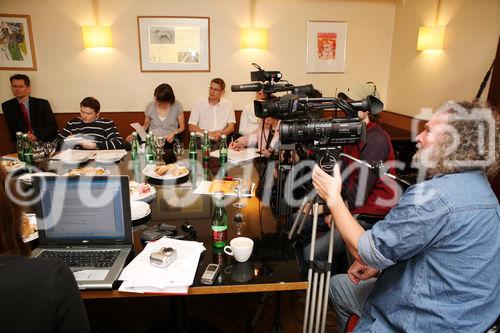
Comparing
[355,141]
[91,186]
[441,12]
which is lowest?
[91,186]

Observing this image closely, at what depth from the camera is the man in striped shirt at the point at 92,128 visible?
2.95m

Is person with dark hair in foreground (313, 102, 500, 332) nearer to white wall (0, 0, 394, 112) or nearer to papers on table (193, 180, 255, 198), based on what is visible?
papers on table (193, 180, 255, 198)

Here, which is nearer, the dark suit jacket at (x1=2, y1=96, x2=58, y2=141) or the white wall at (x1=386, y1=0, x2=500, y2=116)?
the white wall at (x1=386, y1=0, x2=500, y2=116)

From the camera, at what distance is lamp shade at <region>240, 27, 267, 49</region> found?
4.12 metres

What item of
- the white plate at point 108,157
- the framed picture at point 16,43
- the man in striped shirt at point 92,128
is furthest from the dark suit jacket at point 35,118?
the white plate at point 108,157

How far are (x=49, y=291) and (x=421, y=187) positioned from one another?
1.01 m

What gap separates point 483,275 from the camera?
3.25 ft

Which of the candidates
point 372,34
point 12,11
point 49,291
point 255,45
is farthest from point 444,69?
point 12,11

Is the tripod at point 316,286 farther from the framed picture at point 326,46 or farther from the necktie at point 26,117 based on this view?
the necktie at point 26,117

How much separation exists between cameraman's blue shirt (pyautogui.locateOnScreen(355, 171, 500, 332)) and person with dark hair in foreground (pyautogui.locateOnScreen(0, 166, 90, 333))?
0.83m

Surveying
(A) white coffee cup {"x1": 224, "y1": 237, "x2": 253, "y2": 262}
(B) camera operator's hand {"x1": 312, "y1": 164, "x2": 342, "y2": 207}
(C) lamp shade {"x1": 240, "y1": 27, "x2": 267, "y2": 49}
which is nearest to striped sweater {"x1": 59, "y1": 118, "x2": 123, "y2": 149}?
(C) lamp shade {"x1": 240, "y1": 27, "x2": 267, "y2": 49}

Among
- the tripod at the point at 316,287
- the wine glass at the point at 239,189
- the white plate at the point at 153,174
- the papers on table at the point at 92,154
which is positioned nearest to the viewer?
the tripod at the point at 316,287

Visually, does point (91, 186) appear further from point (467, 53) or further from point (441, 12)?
point (441, 12)

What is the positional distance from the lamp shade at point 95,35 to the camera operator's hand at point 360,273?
3.84m
